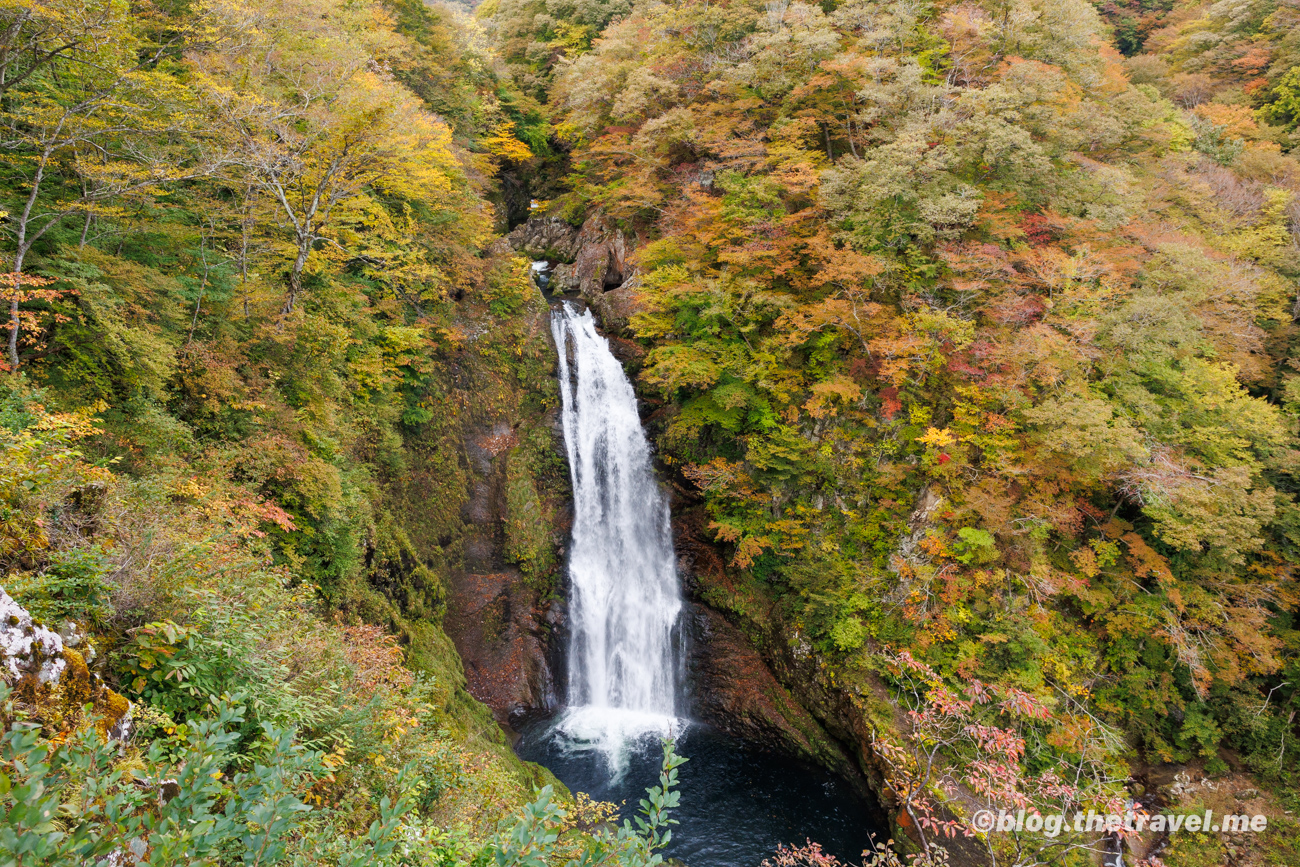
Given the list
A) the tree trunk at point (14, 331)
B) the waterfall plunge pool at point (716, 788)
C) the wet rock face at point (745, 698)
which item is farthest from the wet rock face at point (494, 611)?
the tree trunk at point (14, 331)

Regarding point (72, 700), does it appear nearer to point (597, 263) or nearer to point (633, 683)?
point (633, 683)

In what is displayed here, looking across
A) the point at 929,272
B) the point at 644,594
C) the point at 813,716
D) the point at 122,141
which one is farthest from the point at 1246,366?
the point at 122,141

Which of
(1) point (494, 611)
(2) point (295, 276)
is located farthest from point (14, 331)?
A: (1) point (494, 611)

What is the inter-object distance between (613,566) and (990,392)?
36.2 feet

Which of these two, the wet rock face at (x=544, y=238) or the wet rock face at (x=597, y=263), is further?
the wet rock face at (x=544, y=238)

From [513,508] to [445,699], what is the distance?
647cm

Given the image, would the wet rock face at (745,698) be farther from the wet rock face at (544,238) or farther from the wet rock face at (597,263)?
the wet rock face at (544,238)

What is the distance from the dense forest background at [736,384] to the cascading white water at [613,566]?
46.6 inches

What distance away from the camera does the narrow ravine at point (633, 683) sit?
1228 cm

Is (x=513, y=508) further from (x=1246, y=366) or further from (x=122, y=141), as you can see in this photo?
(x=1246, y=366)

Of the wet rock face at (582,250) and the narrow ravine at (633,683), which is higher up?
the wet rock face at (582,250)

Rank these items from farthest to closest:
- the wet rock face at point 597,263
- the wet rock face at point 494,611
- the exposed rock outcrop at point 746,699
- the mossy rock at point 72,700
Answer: the wet rock face at point 597,263 < the wet rock face at point 494,611 < the exposed rock outcrop at point 746,699 < the mossy rock at point 72,700

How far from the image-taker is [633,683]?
1572cm

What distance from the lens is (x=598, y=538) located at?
16719 millimetres
